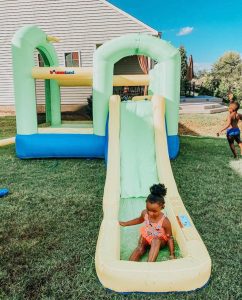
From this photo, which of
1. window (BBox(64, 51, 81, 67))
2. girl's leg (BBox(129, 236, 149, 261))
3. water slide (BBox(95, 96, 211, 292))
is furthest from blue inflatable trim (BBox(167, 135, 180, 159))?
window (BBox(64, 51, 81, 67))

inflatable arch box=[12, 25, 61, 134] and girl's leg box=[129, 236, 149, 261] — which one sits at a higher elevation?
inflatable arch box=[12, 25, 61, 134]

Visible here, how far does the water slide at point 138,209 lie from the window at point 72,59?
9702 millimetres

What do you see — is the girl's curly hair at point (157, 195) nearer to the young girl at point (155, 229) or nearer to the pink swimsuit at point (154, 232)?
the young girl at point (155, 229)

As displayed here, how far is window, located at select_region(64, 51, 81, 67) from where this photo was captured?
50.9 feet

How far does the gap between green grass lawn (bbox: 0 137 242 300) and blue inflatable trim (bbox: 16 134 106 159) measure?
0.18 meters

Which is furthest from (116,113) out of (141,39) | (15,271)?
(15,271)

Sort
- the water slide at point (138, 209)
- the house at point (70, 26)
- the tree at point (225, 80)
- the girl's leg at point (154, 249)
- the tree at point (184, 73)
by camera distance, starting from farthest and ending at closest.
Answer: the tree at point (184, 73), the tree at point (225, 80), the house at point (70, 26), the girl's leg at point (154, 249), the water slide at point (138, 209)

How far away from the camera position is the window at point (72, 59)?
15.5 metres

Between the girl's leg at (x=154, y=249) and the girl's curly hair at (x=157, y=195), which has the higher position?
the girl's curly hair at (x=157, y=195)

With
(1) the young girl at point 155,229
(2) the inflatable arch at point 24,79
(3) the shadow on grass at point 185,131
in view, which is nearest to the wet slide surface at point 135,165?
(1) the young girl at point 155,229

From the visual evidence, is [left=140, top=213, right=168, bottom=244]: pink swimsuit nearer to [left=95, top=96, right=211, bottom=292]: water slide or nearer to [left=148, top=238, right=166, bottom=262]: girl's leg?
[left=148, top=238, right=166, bottom=262]: girl's leg

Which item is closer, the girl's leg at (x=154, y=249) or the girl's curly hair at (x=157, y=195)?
the girl's leg at (x=154, y=249)

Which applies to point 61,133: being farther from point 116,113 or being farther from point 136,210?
point 136,210

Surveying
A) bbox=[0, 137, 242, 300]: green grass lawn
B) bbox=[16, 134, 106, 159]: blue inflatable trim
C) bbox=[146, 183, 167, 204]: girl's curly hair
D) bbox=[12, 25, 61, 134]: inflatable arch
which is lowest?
bbox=[0, 137, 242, 300]: green grass lawn
